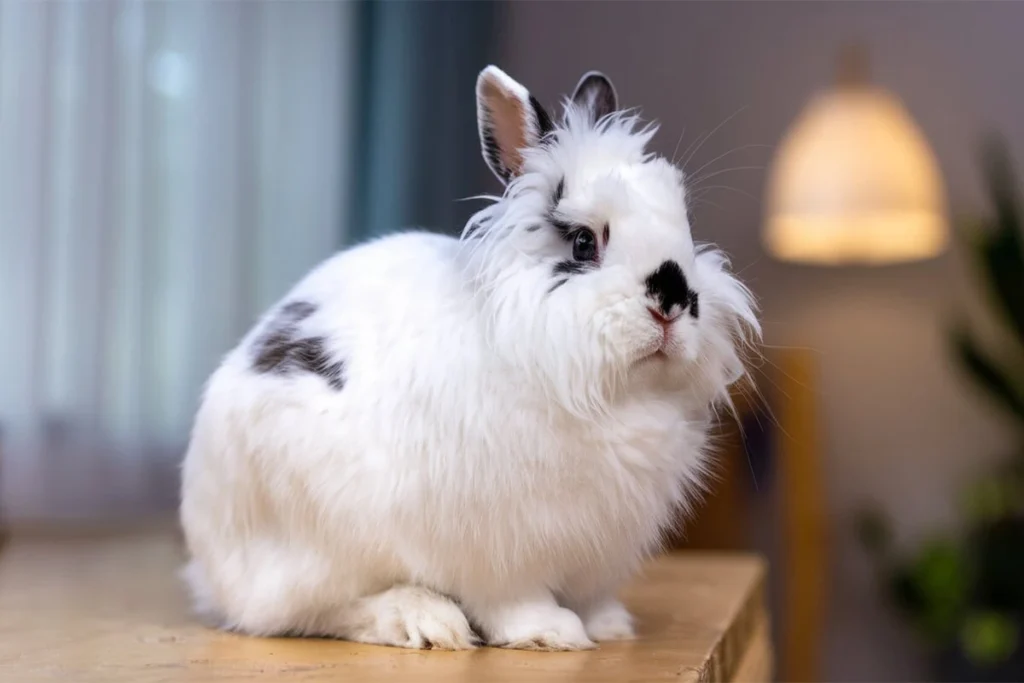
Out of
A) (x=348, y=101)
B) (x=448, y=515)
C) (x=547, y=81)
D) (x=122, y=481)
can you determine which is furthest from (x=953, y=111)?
(x=448, y=515)

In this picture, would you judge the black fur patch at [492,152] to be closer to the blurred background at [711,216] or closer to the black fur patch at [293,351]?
the black fur patch at [293,351]

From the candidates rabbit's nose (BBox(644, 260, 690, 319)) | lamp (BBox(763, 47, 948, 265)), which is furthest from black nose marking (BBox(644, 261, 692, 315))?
lamp (BBox(763, 47, 948, 265))

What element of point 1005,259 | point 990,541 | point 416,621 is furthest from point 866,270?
point 416,621

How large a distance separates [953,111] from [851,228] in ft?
1.98

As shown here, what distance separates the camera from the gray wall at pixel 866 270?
2906 mm

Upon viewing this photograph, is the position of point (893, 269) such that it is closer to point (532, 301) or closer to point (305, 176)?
point (305, 176)

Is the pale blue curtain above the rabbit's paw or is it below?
above

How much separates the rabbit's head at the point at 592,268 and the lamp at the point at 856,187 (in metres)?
1.63

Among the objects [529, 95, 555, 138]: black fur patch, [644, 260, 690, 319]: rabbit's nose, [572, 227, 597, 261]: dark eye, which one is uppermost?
[529, 95, 555, 138]: black fur patch

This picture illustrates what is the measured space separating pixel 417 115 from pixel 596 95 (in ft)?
4.75

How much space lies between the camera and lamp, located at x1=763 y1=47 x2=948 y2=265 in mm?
2590

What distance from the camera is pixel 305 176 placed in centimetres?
243

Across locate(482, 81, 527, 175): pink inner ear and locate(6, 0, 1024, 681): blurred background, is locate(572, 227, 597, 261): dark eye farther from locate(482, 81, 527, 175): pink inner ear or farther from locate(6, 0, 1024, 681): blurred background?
locate(6, 0, 1024, 681): blurred background

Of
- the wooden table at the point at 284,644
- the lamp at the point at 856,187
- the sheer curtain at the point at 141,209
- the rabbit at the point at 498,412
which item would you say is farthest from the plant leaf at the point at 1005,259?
the rabbit at the point at 498,412
